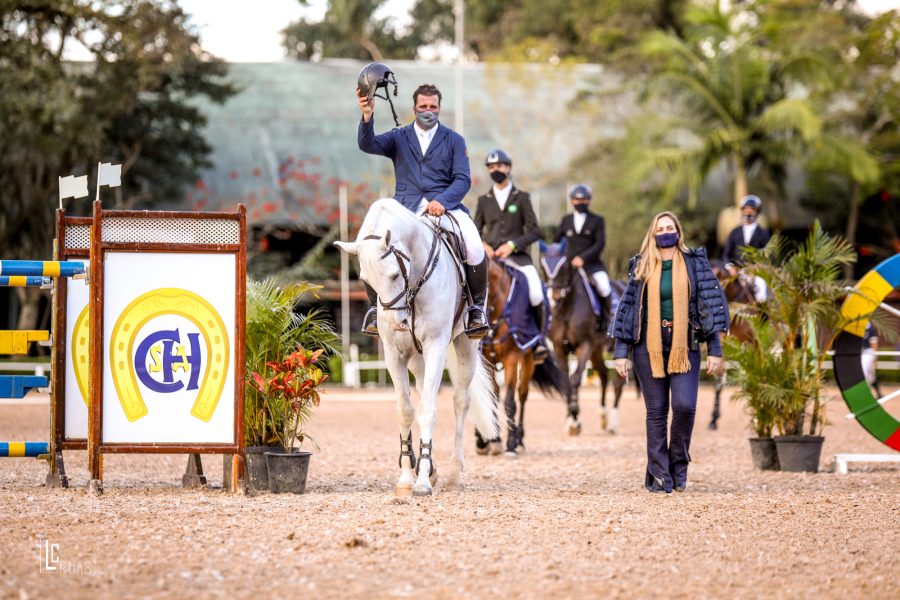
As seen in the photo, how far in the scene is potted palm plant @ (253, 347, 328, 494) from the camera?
30.0 feet

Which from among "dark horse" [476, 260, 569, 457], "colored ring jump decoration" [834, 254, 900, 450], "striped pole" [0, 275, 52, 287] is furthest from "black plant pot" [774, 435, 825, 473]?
"striped pole" [0, 275, 52, 287]

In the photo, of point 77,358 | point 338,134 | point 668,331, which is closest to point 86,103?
point 338,134

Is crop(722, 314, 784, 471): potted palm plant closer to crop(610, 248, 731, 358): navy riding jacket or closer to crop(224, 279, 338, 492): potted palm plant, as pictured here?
crop(610, 248, 731, 358): navy riding jacket

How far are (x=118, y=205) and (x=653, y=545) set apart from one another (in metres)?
25.2

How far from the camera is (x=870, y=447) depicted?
14.1 m

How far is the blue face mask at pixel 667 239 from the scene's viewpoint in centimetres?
959

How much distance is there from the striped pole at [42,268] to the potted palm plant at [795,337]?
5.84 metres

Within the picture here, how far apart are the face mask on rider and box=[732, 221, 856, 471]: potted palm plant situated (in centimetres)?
340

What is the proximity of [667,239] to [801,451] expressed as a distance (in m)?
2.86

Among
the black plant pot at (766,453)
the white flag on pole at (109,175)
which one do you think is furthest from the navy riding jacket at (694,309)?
the white flag on pole at (109,175)

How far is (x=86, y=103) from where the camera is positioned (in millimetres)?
30125

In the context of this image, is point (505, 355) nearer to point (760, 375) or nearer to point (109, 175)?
point (760, 375)

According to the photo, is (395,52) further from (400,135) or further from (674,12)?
(400,135)

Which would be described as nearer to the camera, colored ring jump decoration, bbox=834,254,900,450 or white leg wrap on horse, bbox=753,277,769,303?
colored ring jump decoration, bbox=834,254,900,450
